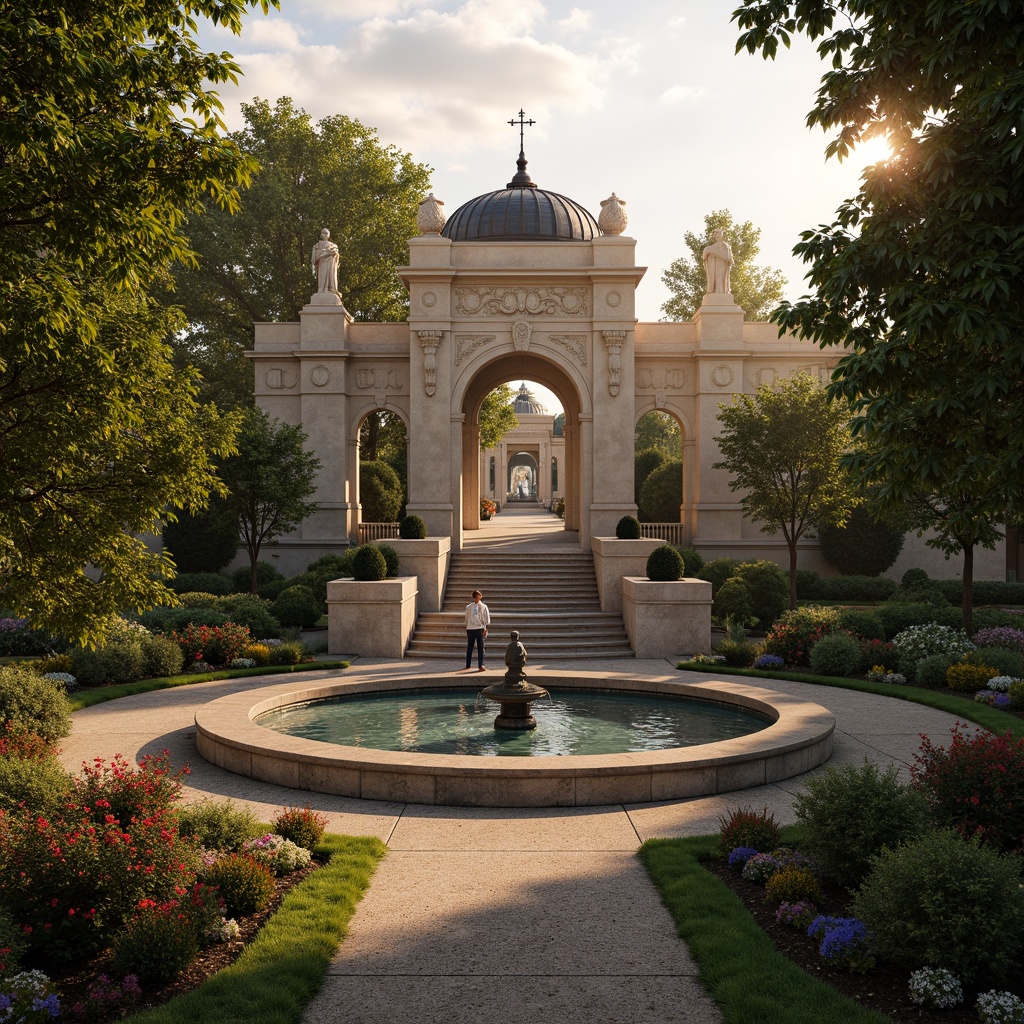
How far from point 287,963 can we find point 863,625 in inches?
633

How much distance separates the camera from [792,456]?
24.1 meters

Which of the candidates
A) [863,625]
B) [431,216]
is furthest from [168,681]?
[431,216]

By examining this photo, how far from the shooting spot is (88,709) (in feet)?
47.7

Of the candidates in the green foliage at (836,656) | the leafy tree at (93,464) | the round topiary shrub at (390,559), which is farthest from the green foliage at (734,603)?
the leafy tree at (93,464)

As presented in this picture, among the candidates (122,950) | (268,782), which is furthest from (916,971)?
(268,782)

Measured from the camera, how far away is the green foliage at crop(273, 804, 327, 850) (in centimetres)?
808

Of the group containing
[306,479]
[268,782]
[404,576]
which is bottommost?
[268,782]

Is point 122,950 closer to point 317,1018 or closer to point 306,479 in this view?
point 317,1018

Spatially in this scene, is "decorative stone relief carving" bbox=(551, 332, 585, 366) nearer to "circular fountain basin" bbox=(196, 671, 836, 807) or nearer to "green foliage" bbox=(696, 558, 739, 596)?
"green foliage" bbox=(696, 558, 739, 596)

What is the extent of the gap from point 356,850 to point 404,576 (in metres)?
15.0

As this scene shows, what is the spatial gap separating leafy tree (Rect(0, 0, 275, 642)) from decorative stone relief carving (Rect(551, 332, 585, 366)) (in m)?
19.7

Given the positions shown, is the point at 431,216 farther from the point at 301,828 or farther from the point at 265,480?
the point at 301,828

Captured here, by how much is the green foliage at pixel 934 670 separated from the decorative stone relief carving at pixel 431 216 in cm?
1935

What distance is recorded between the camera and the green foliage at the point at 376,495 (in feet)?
109
